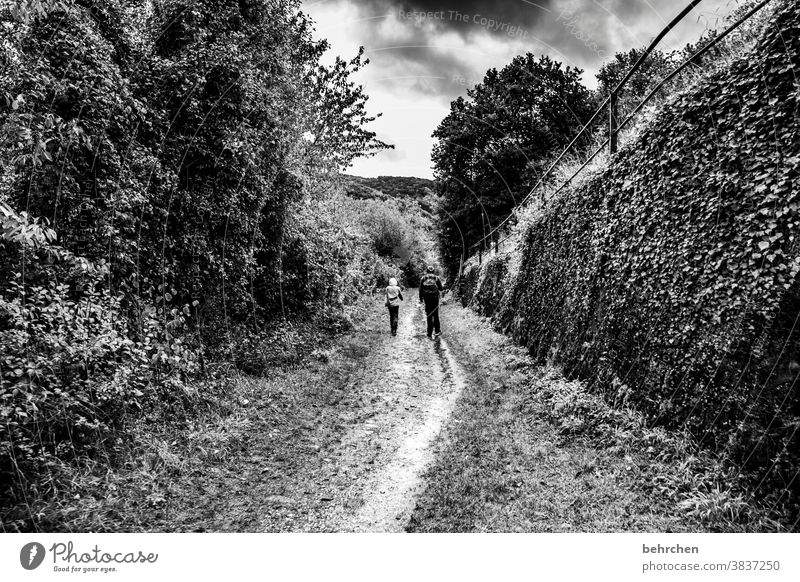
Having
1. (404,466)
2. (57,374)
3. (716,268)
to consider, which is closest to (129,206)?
(57,374)

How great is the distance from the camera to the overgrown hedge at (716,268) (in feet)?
12.8

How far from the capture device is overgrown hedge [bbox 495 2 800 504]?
3.91 metres

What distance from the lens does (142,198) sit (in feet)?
21.5

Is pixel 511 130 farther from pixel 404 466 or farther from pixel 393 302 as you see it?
pixel 404 466

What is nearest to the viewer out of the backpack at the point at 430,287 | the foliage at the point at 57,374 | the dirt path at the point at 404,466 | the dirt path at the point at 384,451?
the foliage at the point at 57,374

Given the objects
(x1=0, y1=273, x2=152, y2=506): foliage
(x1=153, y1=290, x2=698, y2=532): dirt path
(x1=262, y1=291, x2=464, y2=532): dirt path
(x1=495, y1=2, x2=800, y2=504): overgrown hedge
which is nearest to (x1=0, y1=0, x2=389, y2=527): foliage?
(x1=0, y1=273, x2=152, y2=506): foliage

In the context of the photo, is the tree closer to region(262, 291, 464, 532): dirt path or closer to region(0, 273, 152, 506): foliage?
region(262, 291, 464, 532): dirt path

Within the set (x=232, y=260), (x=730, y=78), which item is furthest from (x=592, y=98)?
(x=232, y=260)

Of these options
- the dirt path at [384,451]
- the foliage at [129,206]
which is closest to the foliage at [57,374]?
the foliage at [129,206]

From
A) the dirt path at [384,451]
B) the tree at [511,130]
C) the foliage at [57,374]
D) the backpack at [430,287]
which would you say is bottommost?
the dirt path at [384,451]

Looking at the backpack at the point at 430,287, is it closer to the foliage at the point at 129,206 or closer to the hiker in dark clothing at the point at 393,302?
the hiker in dark clothing at the point at 393,302

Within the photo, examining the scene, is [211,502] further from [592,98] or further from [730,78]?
[592,98]
